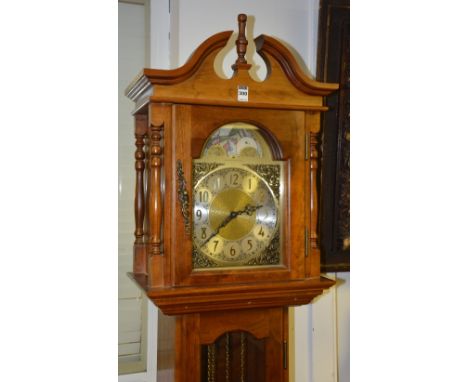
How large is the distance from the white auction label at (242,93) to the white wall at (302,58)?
0.62 metres

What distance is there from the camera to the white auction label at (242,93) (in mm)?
1325

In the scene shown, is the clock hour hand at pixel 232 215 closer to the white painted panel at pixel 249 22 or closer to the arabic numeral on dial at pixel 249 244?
the arabic numeral on dial at pixel 249 244

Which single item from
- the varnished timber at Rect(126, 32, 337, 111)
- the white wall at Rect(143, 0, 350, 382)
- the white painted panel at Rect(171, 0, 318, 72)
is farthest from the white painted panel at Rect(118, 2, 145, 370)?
the varnished timber at Rect(126, 32, 337, 111)

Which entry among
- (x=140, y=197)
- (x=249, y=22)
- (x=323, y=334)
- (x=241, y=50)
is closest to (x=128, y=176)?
(x=140, y=197)

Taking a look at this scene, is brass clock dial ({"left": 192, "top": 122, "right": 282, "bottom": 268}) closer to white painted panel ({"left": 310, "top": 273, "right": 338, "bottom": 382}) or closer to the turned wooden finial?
the turned wooden finial

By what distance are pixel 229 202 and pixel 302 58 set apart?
91 centimetres

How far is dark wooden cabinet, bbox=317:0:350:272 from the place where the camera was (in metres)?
1.87

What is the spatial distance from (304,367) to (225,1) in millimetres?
1491

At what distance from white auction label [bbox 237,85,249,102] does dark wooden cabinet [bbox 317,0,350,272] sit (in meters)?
0.63

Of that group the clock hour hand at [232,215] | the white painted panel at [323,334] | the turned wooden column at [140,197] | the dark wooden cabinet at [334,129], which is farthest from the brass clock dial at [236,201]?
the white painted panel at [323,334]
